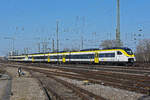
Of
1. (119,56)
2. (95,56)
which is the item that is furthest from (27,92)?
(95,56)

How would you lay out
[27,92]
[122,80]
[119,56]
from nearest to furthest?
[27,92]
[122,80]
[119,56]

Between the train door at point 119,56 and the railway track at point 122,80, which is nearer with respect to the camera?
the railway track at point 122,80

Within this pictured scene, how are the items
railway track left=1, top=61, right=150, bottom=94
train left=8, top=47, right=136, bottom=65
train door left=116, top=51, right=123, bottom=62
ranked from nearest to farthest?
railway track left=1, top=61, right=150, bottom=94 → train left=8, top=47, right=136, bottom=65 → train door left=116, top=51, right=123, bottom=62

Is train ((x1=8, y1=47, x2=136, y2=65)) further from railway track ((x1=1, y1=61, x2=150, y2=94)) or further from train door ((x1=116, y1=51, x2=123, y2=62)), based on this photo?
railway track ((x1=1, y1=61, x2=150, y2=94))

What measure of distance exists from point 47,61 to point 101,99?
190 feet

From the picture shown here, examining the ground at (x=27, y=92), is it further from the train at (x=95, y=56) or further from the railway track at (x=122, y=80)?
the train at (x=95, y=56)

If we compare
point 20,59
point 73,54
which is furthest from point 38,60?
point 73,54

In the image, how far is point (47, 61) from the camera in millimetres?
66938

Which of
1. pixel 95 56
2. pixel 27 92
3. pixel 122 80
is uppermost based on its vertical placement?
pixel 95 56

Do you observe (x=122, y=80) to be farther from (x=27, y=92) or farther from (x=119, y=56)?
(x=119, y=56)

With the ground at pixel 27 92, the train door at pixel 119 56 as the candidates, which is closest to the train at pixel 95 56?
the train door at pixel 119 56

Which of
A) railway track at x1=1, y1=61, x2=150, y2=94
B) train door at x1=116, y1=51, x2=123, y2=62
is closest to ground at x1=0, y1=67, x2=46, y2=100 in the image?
railway track at x1=1, y1=61, x2=150, y2=94

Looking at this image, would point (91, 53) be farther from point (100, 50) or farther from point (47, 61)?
point (47, 61)

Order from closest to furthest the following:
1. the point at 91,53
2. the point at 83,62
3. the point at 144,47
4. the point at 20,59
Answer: the point at 91,53 → the point at 83,62 → the point at 144,47 → the point at 20,59
